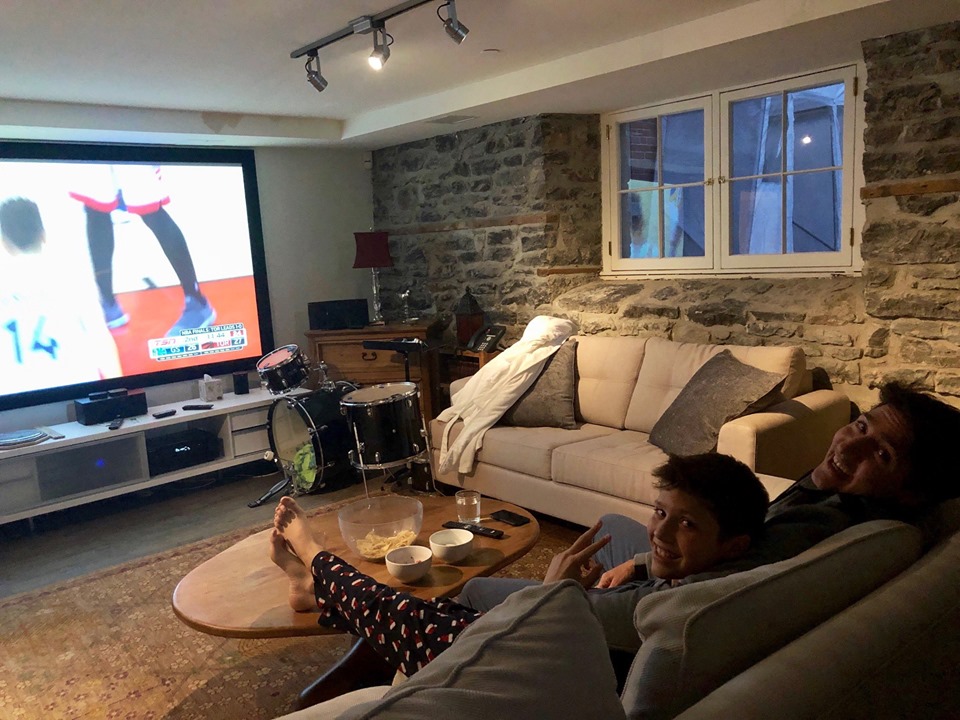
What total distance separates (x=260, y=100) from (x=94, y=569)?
8.84 ft

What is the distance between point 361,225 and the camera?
5969 mm

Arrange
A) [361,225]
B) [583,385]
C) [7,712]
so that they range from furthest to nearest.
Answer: [361,225] → [583,385] → [7,712]

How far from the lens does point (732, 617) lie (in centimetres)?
104

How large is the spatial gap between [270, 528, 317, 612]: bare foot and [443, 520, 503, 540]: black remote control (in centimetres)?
64

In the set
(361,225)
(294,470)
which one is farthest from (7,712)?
(361,225)

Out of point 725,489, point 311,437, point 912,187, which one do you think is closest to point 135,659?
point 311,437

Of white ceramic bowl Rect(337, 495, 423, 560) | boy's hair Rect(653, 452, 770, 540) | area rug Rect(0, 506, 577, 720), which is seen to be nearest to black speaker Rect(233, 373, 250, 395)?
area rug Rect(0, 506, 577, 720)

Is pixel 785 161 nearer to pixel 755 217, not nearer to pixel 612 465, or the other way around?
pixel 755 217

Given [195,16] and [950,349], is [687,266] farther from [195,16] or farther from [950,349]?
[195,16]

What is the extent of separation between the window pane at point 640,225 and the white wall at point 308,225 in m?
2.17

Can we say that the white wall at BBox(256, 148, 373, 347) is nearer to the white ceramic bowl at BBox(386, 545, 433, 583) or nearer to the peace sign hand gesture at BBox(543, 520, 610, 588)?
the white ceramic bowl at BBox(386, 545, 433, 583)

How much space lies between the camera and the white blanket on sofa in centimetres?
398

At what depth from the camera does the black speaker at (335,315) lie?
5336 mm

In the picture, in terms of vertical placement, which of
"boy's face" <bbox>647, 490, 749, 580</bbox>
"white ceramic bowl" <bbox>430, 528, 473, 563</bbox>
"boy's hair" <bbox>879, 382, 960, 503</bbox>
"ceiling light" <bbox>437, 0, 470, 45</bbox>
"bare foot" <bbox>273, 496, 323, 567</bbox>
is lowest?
"white ceramic bowl" <bbox>430, 528, 473, 563</bbox>
